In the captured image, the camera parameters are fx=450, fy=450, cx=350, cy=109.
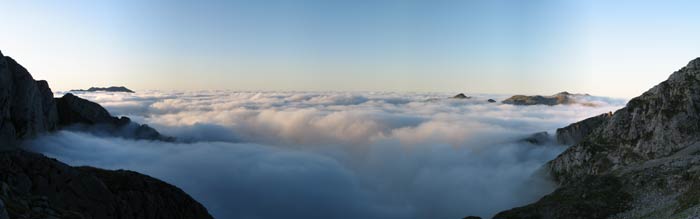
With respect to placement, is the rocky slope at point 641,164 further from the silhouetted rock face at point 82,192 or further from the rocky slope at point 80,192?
the rocky slope at point 80,192

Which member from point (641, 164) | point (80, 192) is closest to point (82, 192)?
point (80, 192)

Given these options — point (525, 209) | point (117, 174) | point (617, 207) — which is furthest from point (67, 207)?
point (617, 207)

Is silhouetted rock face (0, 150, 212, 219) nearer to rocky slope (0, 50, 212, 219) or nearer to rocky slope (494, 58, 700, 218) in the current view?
rocky slope (0, 50, 212, 219)

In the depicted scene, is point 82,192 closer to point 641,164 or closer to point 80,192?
point 80,192

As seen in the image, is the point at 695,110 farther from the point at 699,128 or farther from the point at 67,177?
the point at 67,177

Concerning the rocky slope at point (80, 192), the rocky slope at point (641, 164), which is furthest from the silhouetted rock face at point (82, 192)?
the rocky slope at point (641, 164)
